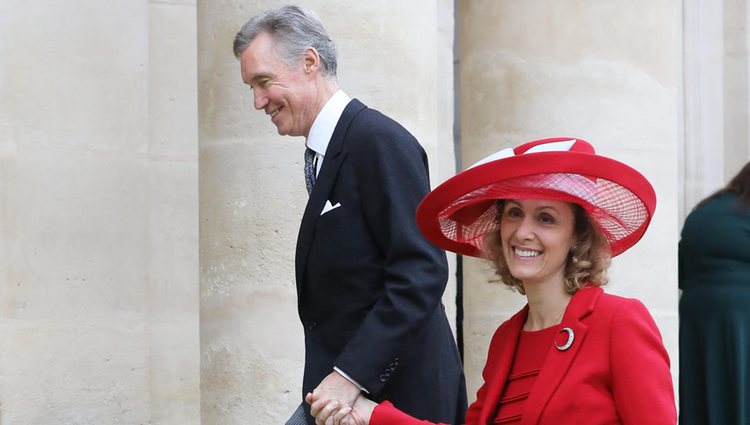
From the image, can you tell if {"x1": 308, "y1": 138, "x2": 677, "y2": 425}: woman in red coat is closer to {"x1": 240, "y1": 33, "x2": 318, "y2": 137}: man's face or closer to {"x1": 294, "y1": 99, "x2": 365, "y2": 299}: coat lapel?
{"x1": 294, "y1": 99, "x2": 365, "y2": 299}: coat lapel

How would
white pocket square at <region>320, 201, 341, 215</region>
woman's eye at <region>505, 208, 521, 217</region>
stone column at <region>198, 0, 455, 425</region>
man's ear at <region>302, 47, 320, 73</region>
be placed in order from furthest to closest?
stone column at <region>198, 0, 455, 425</region> → man's ear at <region>302, 47, 320, 73</region> → white pocket square at <region>320, 201, 341, 215</region> → woman's eye at <region>505, 208, 521, 217</region>

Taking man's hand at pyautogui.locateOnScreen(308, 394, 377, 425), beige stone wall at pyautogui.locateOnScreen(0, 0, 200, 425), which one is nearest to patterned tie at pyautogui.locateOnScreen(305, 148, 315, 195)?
man's hand at pyautogui.locateOnScreen(308, 394, 377, 425)

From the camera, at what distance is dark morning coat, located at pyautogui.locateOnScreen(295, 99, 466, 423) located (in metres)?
3.12

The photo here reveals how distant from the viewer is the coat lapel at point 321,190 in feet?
10.8

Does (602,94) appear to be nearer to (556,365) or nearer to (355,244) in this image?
(355,244)

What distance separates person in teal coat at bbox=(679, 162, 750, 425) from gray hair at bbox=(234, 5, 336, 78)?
2896 mm

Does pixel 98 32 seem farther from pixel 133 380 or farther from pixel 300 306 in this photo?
pixel 300 306

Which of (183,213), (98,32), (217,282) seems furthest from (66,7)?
(217,282)

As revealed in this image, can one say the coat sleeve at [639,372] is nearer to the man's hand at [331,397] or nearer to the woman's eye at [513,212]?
the woman's eye at [513,212]

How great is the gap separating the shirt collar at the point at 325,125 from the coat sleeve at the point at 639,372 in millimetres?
1015

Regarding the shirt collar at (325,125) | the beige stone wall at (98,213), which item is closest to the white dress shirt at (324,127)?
Result: the shirt collar at (325,125)

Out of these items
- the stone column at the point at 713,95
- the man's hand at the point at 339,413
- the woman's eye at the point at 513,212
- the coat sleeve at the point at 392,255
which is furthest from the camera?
the stone column at the point at 713,95

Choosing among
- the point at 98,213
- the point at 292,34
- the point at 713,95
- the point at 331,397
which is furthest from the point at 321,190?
the point at 713,95

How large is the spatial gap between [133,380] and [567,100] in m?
1.81
